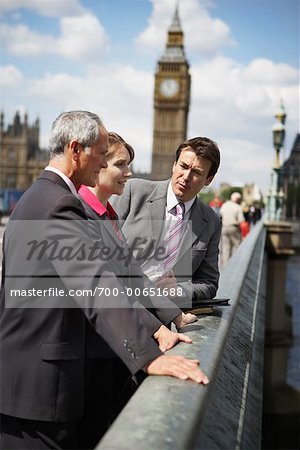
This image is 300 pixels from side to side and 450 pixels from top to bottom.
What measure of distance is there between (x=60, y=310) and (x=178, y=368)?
15.0 inches

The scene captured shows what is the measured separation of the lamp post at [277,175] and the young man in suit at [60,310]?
40.1 feet

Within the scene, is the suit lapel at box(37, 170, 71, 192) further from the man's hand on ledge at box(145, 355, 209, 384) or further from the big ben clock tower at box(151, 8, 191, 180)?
the big ben clock tower at box(151, 8, 191, 180)

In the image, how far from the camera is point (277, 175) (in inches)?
565

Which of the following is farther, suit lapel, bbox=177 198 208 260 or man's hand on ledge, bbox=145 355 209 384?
suit lapel, bbox=177 198 208 260

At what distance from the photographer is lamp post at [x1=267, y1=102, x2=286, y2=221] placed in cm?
1347

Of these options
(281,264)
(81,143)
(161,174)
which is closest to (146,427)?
(81,143)

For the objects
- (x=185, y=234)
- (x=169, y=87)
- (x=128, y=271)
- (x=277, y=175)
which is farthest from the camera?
(x=169, y=87)

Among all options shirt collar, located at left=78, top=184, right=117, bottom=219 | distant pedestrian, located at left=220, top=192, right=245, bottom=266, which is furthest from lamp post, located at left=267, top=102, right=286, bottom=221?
shirt collar, located at left=78, top=184, right=117, bottom=219

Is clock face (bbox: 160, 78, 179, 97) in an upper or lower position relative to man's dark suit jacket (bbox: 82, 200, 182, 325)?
upper

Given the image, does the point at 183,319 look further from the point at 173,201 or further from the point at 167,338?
the point at 173,201

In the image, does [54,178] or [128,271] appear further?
[128,271]

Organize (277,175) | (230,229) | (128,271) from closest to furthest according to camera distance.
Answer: (128,271), (230,229), (277,175)

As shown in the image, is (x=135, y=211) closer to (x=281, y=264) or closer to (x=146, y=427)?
(x=146, y=427)

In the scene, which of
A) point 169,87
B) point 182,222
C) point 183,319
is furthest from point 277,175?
point 169,87
